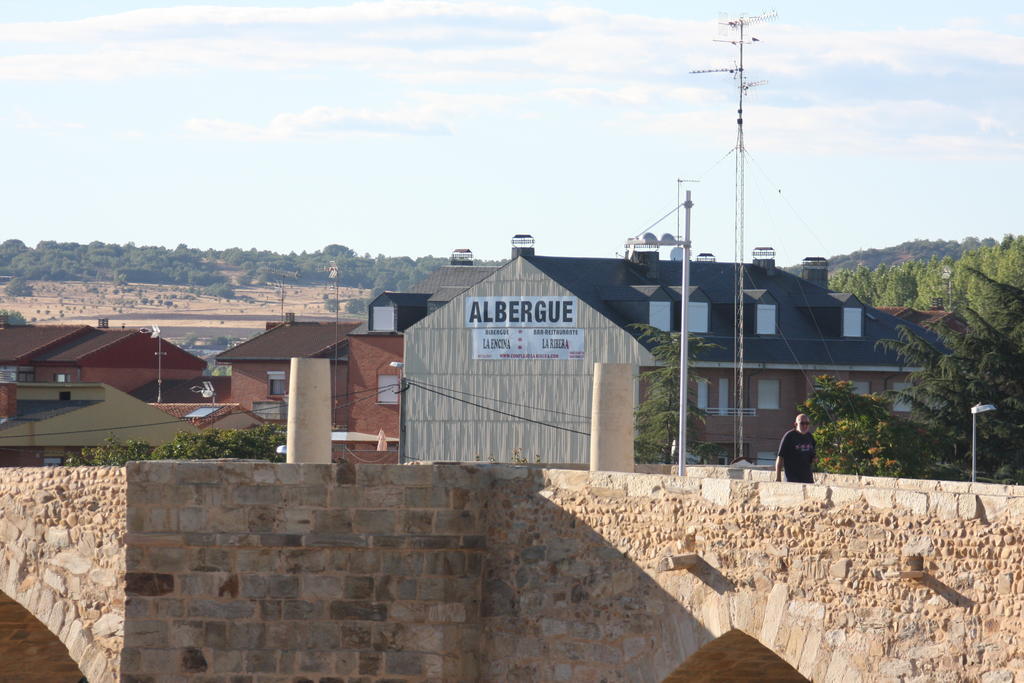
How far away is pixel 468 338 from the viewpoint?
53688 millimetres

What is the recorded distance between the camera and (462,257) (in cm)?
6225

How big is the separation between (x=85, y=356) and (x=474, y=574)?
190 ft

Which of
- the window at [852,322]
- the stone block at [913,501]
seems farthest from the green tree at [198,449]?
the stone block at [913,501]

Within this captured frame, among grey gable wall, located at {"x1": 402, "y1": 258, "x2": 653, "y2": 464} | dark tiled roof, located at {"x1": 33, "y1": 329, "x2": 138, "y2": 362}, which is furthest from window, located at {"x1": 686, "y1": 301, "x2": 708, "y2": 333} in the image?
dark tiled roof, located at {"x1": 33, "y1": 329, "x2": 138, "y2": 362}

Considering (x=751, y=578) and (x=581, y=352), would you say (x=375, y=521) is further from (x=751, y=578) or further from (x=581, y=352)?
(x=581, y=352)

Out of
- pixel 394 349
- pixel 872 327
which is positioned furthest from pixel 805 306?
pixel 394 349

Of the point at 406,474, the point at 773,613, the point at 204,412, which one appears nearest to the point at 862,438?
the point at 406,474

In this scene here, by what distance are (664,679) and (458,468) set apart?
266 cm

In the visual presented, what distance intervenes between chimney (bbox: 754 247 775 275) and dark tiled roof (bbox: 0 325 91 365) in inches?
1170

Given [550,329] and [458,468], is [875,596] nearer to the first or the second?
[458,468]

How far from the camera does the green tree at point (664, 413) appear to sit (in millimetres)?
44688

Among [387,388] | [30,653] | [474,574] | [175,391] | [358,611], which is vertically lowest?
[30,653]

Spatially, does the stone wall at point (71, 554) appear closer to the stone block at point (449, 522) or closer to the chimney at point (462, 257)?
the stone block at point (449, 522)

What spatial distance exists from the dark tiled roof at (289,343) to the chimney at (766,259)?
1731 centimetres
